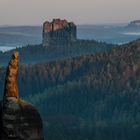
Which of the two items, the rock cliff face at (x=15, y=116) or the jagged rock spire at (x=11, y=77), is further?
the jagged rock spire at (x=11, y=77)

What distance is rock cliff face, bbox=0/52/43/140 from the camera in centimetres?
2322

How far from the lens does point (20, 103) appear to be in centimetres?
2384

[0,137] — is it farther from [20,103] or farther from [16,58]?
[16,58]

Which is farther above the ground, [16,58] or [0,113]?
[16,58]

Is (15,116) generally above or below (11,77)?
below

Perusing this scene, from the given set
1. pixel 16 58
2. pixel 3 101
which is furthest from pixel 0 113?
pixel 16 58

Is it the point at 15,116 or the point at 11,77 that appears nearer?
the point at 15,116

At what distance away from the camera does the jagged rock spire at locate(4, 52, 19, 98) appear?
23.7 metres

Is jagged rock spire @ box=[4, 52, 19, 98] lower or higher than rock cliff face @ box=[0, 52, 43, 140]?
higher

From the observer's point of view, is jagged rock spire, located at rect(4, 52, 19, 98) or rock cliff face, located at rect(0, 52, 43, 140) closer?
rock cliff face, located at rect(0, 52, 43, 140)

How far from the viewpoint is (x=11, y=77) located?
23.9 m

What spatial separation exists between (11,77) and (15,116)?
64.4 inches

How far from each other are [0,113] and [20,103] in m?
1.01

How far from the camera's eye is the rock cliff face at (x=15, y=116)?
76.2 feet
